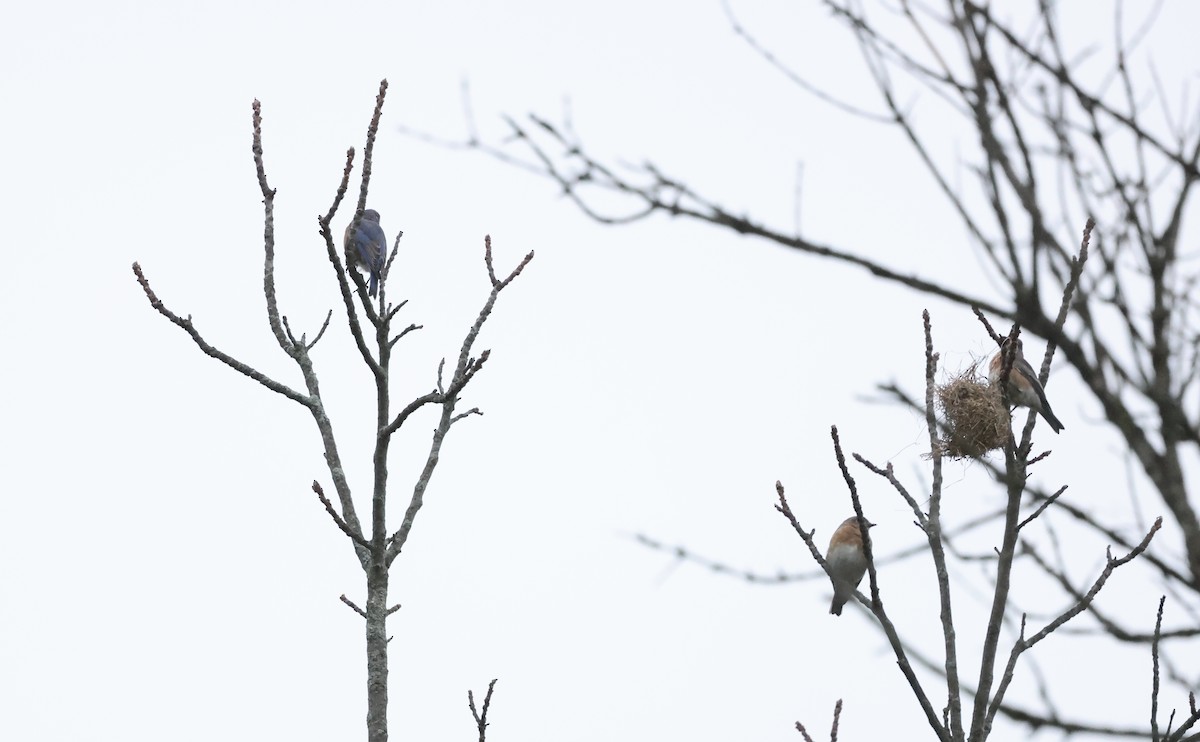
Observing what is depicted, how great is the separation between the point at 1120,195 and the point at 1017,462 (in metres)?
2.44

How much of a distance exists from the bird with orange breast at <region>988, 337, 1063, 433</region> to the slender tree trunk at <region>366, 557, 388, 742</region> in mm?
2222

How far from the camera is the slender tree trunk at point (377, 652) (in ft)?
13.3

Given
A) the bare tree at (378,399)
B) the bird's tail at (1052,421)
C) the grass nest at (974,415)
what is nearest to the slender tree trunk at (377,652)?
the bare tree at (378,399)

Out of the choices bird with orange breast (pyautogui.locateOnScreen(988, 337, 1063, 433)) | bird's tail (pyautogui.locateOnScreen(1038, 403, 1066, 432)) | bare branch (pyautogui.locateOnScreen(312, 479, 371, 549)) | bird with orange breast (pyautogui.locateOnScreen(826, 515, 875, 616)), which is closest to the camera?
bare branch (pyautogui.locateOnScreen(312, 479, 371, 549))

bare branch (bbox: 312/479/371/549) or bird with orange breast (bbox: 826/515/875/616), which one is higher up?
bird with orange breast (bbox: 826/515/875/616)

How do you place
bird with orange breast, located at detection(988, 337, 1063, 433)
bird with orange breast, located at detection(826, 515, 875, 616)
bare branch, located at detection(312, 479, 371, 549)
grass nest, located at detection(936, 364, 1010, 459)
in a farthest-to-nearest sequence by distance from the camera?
bird with orange breast, located at detection(826, 515, 875, 616)
grass nest, located at detection(936, 364, 1010, 459)
bird with orange breast, located at detection(988, 337, 1063, 433)
bare branch, located at detection(312, 479, 371, 549)

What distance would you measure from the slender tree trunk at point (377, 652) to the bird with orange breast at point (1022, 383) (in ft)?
7.29

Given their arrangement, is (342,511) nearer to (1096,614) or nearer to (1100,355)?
(1096,614)

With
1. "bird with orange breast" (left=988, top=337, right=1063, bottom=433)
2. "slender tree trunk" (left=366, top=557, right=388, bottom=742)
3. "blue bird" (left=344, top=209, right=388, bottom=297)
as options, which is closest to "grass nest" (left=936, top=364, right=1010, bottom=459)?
"bird with orange breast" (left=988, top=337, right=1063, bottom=433)

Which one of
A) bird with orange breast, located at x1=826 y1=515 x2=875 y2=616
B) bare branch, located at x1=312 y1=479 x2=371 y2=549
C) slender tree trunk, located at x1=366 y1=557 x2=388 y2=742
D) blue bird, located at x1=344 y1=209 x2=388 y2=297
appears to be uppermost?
blue bird, located at x1=344 y1=209 x2=388 y2=297

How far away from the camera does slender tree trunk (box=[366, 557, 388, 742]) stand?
13.3 ft

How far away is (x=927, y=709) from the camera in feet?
12.4

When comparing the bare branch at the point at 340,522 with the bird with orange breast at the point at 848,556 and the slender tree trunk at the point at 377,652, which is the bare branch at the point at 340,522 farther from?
the bird with orange breast at the point at 848,556

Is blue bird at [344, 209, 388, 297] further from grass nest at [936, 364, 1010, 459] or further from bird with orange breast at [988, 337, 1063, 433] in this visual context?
grass nest at [936, 364, 1010, 459]
